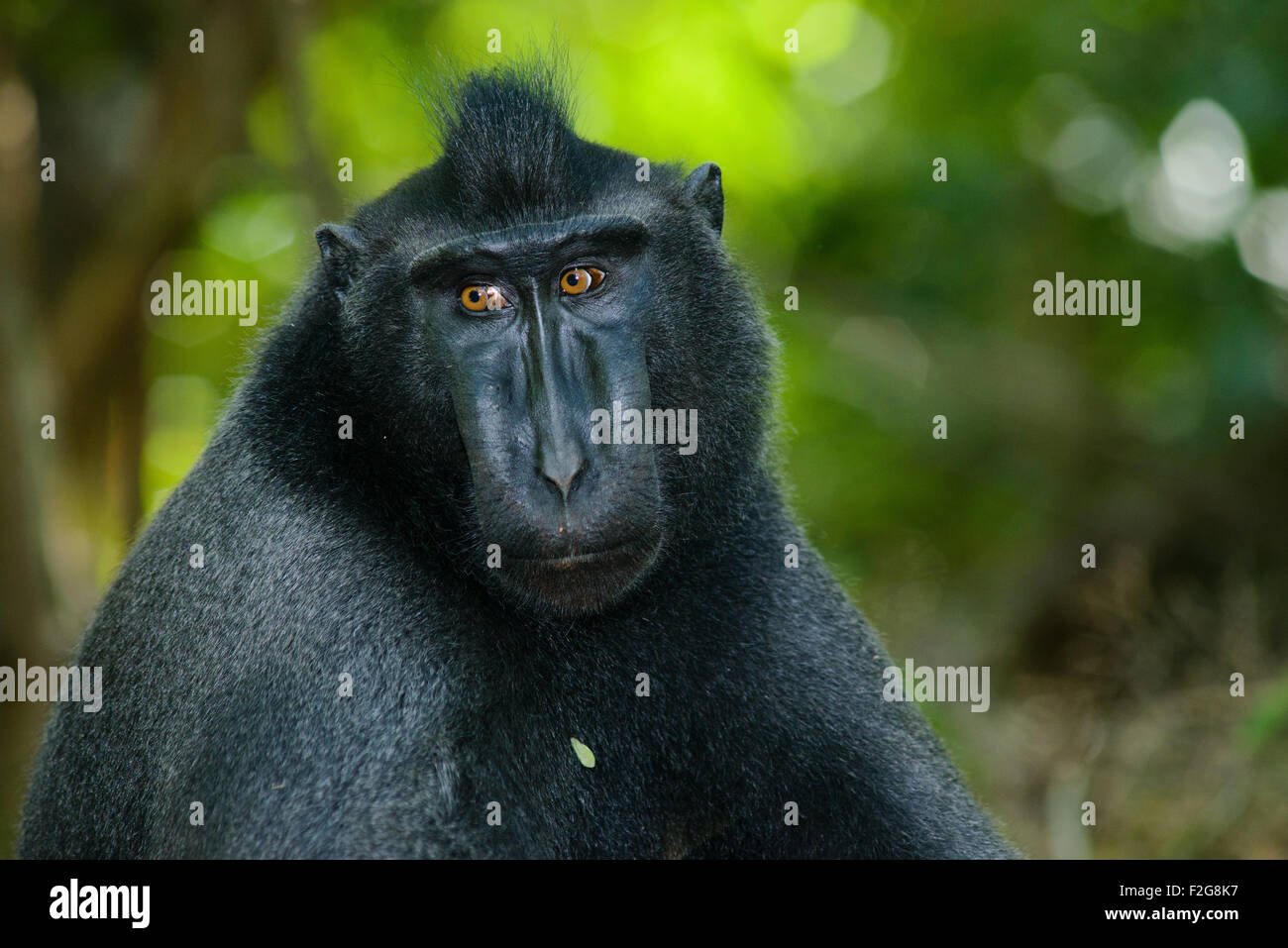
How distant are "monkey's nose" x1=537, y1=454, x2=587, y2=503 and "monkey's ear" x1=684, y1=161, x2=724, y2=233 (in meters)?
1.68

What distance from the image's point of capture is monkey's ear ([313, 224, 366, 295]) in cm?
557

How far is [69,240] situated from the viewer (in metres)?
13.3

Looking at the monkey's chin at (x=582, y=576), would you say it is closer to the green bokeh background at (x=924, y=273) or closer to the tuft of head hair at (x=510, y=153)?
the tuft of head hair at (x=510, y=153)

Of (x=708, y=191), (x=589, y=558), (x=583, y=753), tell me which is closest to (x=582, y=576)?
(x=589, y=558)

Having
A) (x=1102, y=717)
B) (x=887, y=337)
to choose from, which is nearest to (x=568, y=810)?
(x=1102, y=717)

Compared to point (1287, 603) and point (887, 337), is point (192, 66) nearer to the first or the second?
point (887, 337)

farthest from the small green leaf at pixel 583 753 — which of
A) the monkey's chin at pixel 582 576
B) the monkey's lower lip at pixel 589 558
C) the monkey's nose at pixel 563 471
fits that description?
the monkey's nose at pixel 563 471

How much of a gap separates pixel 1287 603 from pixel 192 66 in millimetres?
10529

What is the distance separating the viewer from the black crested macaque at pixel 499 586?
483 centimetres

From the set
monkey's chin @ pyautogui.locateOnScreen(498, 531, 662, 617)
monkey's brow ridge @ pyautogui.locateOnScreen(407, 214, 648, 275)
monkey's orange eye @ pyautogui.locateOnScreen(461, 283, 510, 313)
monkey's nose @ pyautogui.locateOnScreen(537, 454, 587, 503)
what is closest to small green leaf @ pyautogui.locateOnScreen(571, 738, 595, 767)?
monkey's chin @ pyautogui.locateOnScreen(498, 531, 662, 617)

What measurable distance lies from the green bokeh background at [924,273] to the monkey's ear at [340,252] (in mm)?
4731

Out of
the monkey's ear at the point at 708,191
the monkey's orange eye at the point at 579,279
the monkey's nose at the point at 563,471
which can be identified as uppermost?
the monkey's ear at the point at 708,191

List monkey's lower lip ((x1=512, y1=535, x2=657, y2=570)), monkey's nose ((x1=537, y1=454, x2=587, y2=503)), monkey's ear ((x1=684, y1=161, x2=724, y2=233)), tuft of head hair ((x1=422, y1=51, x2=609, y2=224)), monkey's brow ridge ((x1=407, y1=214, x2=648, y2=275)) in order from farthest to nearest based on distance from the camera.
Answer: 1. monkey's ear ((x1=684, y1=161, x2=724, y2=233))
2. tuft of head hair ((x1=422, y1=51, x2=609, y2=224))
3. monkey's brow ridge ((x1=407, y1=214, x2=648, y2=275))
4. monkey's lower lip ((x1=512, y1=535, x2=657, y2=570))
5. monkey's nose ((x1=537, y1=454, x2=587, y2=503))

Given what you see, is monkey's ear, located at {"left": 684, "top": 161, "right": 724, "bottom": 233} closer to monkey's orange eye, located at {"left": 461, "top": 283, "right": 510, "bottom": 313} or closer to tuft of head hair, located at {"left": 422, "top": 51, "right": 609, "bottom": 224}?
tuft of head hair, located at {"left": 422, "top": 51, "right": 609, "bottom": 224}
